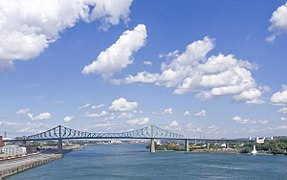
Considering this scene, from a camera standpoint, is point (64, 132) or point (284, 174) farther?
point (64, 132)

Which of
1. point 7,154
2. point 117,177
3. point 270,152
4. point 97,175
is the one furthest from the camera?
point 270,152

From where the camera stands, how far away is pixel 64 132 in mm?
112938

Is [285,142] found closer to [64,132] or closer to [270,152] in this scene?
[270,152]

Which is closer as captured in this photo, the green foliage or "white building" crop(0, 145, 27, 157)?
"white building" crop(0, 145, 27, 157)

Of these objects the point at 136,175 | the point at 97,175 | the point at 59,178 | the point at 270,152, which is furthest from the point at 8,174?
the point at 270,152

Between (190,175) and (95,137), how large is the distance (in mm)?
64212

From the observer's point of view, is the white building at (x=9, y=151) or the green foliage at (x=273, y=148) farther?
the green foliage at (x=273, y=148)

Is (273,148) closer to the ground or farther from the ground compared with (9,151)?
farther from the ground

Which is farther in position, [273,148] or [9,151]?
[273,148]

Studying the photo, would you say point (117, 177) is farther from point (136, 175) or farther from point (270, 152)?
point (270, 152)

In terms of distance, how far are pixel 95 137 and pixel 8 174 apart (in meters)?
61.2

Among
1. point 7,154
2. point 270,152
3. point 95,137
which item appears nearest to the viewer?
point 7,154

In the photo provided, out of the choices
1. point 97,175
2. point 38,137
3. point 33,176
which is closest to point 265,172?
point 97,175

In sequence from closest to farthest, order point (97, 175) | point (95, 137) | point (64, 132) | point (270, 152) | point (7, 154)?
point (97, 175) → point (7, 154) → point (270, 152) → point (95, 137) → point (64, 132)
